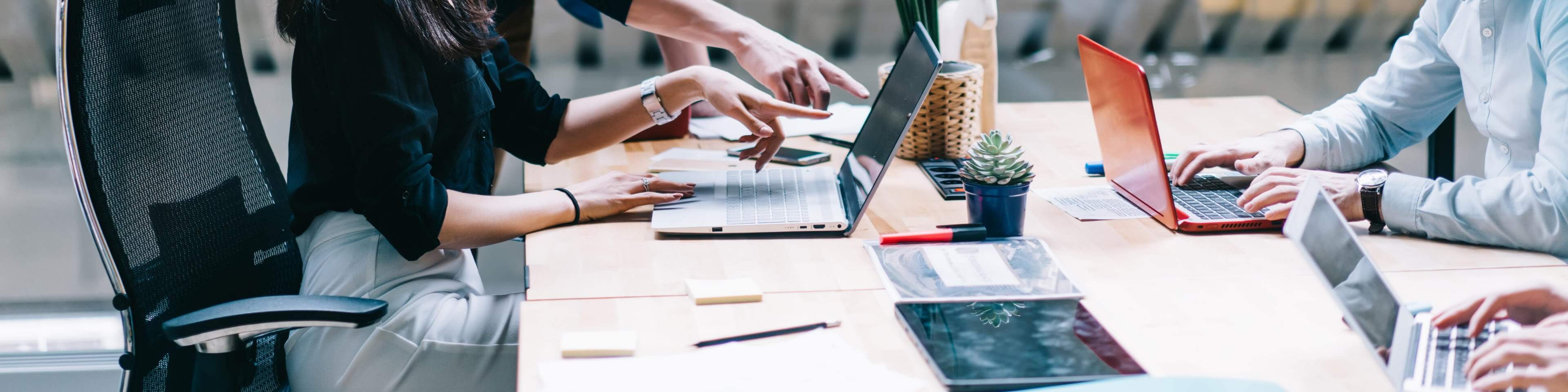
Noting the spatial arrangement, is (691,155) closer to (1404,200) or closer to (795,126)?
(795,126)

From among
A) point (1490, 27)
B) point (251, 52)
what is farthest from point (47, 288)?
point (1490, 27)

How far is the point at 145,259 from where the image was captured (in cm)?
118

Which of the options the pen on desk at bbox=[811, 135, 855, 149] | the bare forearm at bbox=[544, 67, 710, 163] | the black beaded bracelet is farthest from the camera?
the pen on desk at bbox=[811, 135, 855, 149]

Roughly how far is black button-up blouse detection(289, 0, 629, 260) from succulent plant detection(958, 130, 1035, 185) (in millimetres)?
658

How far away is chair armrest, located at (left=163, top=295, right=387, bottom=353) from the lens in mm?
1084

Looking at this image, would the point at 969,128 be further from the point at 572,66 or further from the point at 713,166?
the point at 572,66

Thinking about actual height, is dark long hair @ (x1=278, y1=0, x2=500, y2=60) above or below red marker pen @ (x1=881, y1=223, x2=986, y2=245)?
above

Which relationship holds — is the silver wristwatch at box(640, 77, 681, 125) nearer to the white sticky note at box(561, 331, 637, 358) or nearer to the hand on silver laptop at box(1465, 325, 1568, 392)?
the white sticky note at box(561, 331, 637, 358)

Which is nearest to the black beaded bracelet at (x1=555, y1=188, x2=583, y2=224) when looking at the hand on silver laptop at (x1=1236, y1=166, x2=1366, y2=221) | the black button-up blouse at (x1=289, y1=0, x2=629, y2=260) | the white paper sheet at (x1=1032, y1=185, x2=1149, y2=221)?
the black button-up blouse at (x1=289, y1=0, x2=629, y2=260)

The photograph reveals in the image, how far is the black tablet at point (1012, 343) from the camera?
917mm

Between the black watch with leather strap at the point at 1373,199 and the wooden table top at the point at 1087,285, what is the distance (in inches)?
0.8

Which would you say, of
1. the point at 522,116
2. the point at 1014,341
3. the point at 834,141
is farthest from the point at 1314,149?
the point at 522,116

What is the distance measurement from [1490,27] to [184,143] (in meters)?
1.64

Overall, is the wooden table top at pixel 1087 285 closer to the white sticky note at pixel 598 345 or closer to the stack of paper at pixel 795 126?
the white sticky note at pixel 598 345
